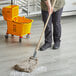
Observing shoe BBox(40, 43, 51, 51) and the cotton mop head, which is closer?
the cotton mop head

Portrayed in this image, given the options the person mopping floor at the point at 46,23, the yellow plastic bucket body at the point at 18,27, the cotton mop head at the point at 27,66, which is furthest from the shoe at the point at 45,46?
the cotton mop head at the point at 27,66

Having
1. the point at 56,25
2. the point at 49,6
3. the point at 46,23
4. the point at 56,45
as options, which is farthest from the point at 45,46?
the point at 49,6

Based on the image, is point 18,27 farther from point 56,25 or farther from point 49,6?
point 49,6

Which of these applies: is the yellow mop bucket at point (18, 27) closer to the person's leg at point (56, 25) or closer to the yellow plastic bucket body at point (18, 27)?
the yellow plastic bucket body at point (18, 27)

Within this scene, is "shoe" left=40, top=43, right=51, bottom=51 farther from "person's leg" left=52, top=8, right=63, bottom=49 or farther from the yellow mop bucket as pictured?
the yellow mop bucket

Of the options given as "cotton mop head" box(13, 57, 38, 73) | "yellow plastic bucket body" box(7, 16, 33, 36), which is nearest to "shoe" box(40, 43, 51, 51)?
"yellow plastic bucket body" box(7, 16, 33, 36)

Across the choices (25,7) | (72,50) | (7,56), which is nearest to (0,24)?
(25,7)

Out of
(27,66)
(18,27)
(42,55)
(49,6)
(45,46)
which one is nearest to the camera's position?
(27,66)

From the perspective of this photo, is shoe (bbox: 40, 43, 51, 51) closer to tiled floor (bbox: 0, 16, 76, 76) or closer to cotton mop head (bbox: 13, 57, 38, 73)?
tiled floor (bbox: 0, 16, 76, 76)

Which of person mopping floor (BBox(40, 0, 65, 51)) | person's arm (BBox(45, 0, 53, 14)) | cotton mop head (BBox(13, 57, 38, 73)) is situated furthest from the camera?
person mopping floor (BBox(40, 0, 65, 51))

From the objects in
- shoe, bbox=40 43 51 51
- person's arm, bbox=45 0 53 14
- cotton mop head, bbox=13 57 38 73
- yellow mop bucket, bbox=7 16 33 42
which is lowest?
cotton mop head, bbox=13 57 38 73

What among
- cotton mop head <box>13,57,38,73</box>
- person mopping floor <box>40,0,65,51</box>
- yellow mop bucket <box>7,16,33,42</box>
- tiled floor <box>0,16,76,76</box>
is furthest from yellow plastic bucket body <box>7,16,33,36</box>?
cotton mop head <box>13,57,38,73</box>

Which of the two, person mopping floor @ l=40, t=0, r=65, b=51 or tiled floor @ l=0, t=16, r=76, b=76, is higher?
person mopping floor @ l=40, t=0, r=65, b=51

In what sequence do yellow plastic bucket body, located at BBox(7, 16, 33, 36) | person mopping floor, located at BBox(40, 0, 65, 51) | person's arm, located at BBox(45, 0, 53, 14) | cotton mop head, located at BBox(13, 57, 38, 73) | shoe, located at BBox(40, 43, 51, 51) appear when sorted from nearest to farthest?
cotton mop head, located at BBox(13, 57, 38, 73) → person's arm, located at BBox(45, 0, 53, 14) → person mopping floor, located at BBox(40, 0, 65, 51) → shoe, located at BBox(40, 43, 51, 51) → yellow plastic bucket body, located at BBox(7, 16, 33, 36)
